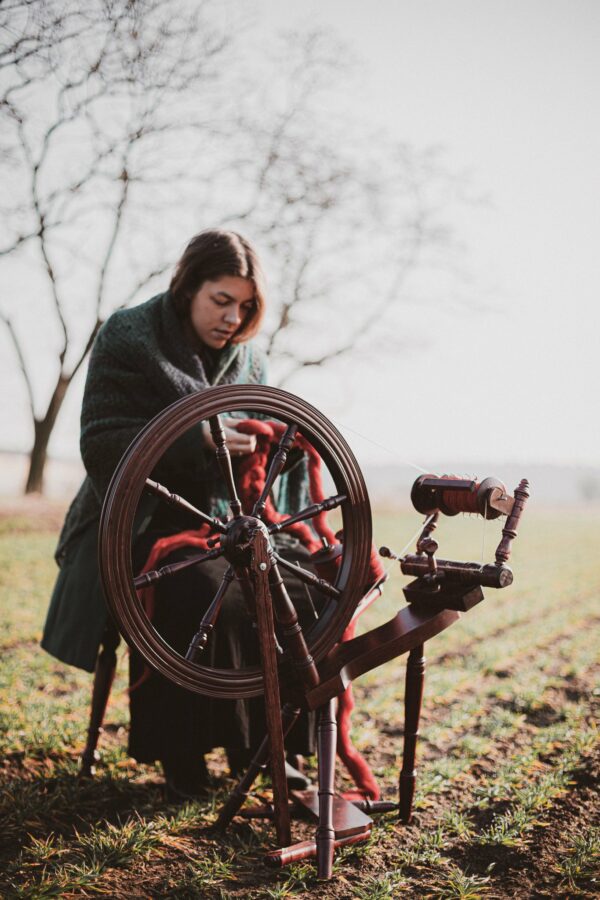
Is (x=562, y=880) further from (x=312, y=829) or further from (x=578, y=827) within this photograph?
(x=312, y=829)

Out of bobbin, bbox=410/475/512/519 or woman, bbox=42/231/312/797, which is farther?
woman, bbox=42/231/312/797

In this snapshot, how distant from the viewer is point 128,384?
275 cm

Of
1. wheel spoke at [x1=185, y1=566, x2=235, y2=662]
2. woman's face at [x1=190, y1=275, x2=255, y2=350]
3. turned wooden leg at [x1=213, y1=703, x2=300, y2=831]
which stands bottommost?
turned wooden leg at [x1=213, y1=703, x2=300, y2=831]

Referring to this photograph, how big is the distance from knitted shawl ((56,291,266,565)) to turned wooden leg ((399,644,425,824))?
999 mm

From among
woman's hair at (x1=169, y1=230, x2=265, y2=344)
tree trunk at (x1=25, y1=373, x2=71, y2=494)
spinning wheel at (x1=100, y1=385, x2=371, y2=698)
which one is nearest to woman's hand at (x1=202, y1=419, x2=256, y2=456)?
spinning wheel at (x1=100, y1=385, x2=371, y2=698)

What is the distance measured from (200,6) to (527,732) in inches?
216

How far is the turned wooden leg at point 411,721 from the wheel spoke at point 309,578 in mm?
361

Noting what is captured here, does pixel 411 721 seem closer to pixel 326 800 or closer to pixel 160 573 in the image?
pixel 326 800

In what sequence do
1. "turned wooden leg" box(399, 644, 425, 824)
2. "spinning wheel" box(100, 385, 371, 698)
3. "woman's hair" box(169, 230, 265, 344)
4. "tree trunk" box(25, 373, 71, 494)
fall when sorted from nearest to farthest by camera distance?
"spinning wheel" box(100, 385, 371, 698) < "turned wooden leg" box(399, 644, 425, 824) < "woman's hair" box(169, 230, 265, 344) < "tree trunk" box(25, 373, 71, 494)

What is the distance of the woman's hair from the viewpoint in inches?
109

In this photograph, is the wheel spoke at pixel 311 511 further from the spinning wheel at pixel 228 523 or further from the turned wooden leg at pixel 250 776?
the turned wooden leg at pixel 250 776

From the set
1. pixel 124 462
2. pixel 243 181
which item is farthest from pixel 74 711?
pixel 243 181

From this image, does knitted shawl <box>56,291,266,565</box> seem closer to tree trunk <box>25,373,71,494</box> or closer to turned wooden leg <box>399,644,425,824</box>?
turned wooden leg <box>399,644,425,824</box>

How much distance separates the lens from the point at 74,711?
3.57 metres
